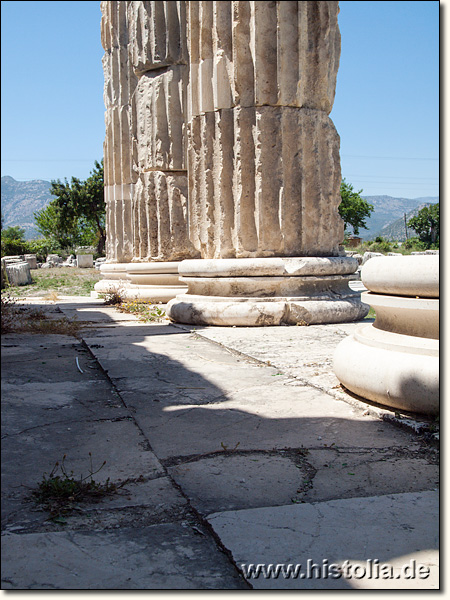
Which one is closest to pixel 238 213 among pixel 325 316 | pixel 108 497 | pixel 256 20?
pixel 325 316

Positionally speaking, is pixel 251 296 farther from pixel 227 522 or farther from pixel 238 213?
pixel 227 522

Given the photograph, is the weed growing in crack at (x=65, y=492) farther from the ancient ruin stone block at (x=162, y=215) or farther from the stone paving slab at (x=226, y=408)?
the ancient ruin stone block at (x=162, y=215)

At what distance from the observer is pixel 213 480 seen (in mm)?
1942

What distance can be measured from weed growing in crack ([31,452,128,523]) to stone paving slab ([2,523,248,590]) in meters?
0.17

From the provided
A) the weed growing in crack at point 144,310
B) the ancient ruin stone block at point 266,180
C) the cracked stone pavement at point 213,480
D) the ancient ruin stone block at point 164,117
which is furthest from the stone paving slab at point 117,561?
the ancient ruin stone block at point 164,117

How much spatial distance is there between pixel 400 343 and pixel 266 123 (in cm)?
387

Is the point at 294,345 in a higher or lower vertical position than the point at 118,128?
lower

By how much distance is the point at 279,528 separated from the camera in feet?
5.20

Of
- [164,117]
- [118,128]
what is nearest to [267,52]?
[164,117]

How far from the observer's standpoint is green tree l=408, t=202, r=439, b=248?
35.0 meters

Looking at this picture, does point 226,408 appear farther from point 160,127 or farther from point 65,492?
point 160,127

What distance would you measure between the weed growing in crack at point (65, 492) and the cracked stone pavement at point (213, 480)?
28 millimetres

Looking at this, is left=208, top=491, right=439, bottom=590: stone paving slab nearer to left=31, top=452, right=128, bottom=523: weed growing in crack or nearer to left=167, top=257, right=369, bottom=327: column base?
left=31, top=452, right=128, bottom=523: weed growing in crack

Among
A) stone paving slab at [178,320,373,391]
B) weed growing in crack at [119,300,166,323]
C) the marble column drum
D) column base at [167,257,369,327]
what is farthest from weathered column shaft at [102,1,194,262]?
the marble column drum
